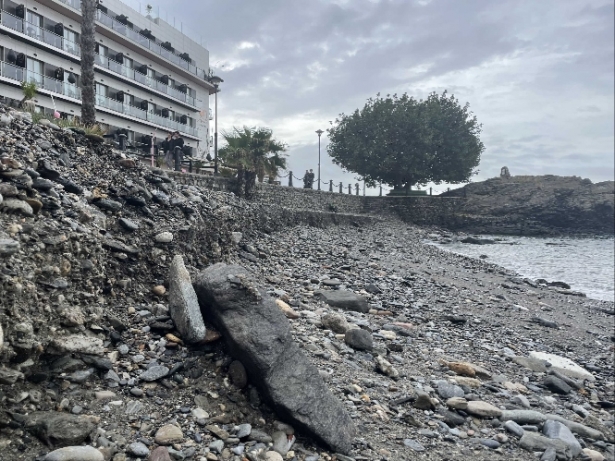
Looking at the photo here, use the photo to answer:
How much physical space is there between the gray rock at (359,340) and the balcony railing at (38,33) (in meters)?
29.7

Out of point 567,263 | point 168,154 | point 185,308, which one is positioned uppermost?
point 168,154

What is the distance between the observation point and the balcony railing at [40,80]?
25570 millimetres

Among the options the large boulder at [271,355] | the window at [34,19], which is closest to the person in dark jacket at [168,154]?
the large boulder at [271,355]

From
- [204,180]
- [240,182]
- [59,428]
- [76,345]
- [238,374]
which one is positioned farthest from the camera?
[240,182]

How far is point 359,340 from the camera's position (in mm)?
6043

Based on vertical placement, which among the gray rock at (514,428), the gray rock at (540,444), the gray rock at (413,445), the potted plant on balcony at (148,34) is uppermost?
the potted plant on balcony at (148,34)

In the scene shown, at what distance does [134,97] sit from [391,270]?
104 feet

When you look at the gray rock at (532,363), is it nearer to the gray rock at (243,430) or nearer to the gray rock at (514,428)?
the gray rock at (514,428)

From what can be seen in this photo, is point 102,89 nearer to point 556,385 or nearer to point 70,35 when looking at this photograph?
point 70,35

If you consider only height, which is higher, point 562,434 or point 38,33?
point 38,33

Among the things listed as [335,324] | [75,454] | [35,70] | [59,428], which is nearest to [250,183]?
[335,324]

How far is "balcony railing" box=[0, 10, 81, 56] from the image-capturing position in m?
26.0

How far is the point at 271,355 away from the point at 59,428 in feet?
5.65

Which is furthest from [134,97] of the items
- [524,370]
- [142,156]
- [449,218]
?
[524,370]
